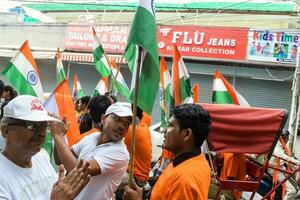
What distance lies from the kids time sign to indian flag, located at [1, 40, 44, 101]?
11.3 metres

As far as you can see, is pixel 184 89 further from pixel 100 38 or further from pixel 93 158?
pixel 100 38

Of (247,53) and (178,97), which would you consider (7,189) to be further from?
(247,53)

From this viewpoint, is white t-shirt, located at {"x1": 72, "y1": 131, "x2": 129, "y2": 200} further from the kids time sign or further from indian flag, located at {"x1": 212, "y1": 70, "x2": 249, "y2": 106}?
the kids time sign

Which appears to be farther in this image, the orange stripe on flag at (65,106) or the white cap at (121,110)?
the orange stripe on flag at (65,106)

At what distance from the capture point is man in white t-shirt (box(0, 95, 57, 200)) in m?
2.54

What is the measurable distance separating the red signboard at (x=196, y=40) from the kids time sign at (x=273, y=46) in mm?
319

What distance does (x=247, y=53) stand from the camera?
16484 mm

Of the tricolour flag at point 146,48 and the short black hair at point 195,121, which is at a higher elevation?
the tricolour flag at point 146,48

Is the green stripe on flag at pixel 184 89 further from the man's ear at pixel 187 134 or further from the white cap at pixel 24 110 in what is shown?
the white cap at pixel 24 110

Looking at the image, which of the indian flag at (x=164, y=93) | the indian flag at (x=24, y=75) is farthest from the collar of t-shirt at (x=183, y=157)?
the indian flag at (x=164, y=93)

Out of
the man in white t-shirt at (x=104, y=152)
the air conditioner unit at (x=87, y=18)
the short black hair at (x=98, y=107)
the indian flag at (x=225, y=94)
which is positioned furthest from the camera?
the air conditioner unit at (x=87, y=18)

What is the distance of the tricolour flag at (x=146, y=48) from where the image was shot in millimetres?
3234

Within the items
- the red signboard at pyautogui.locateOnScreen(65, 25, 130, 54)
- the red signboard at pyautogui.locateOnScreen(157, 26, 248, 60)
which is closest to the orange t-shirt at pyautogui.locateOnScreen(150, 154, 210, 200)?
the red signboard at pyautogui.locateOnScreen(157, 26, 248, 60)

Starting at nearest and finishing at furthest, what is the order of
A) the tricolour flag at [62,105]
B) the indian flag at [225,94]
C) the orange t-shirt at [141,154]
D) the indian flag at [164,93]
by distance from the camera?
the orange t-shirt at [141,154] → the tricolour flag at [62,105] → the indian flag at [225,94] → the indian flag at [164,93]
